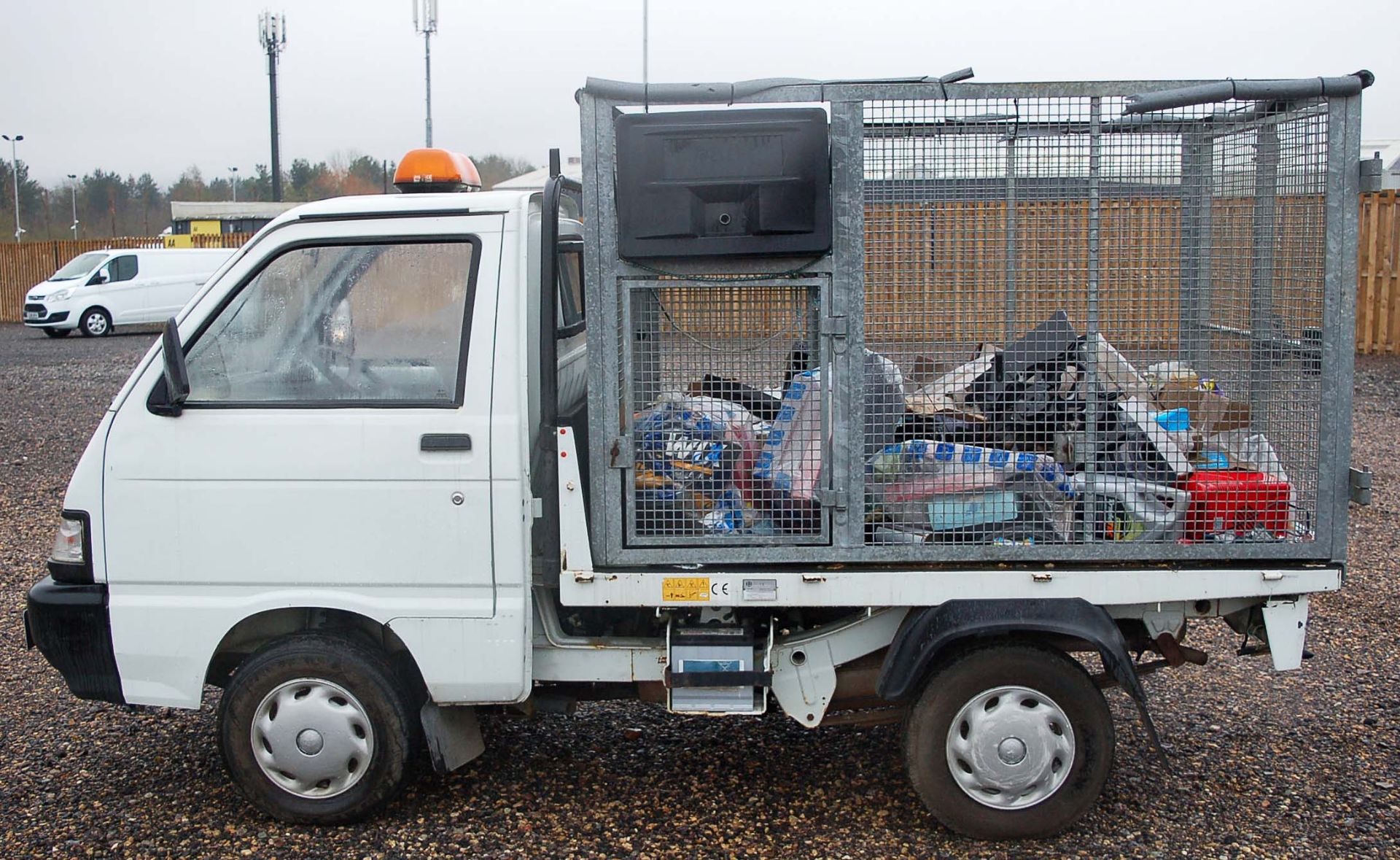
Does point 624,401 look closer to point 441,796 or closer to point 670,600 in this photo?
point 670,600

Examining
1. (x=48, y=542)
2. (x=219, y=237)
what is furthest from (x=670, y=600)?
(x=219, y=237)

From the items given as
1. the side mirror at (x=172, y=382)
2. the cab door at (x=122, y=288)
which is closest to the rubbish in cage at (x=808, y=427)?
the side mirror at (x=172, y=382)

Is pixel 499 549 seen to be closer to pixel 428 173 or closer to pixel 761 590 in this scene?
pixel 761 590

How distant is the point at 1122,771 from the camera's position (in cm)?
468

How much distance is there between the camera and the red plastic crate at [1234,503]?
3.88 meters

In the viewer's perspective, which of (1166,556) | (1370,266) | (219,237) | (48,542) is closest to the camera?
(1166,556)

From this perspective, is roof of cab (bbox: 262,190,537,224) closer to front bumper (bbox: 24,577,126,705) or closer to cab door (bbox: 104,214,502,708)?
cab door (bbox: 104,214,502,708)

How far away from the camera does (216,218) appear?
36.8 m

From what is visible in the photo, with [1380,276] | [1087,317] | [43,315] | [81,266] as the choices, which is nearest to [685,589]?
[1087,317]

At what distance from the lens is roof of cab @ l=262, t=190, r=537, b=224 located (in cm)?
404

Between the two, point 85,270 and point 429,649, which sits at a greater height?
point 85,270

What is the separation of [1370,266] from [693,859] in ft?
58.1

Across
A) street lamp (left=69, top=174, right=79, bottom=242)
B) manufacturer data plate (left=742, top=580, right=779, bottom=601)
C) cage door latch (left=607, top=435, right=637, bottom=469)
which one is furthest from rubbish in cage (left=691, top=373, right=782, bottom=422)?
street lamp (left=69, top=174, right=79, bottom=242)

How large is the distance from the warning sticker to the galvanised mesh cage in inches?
2.9
